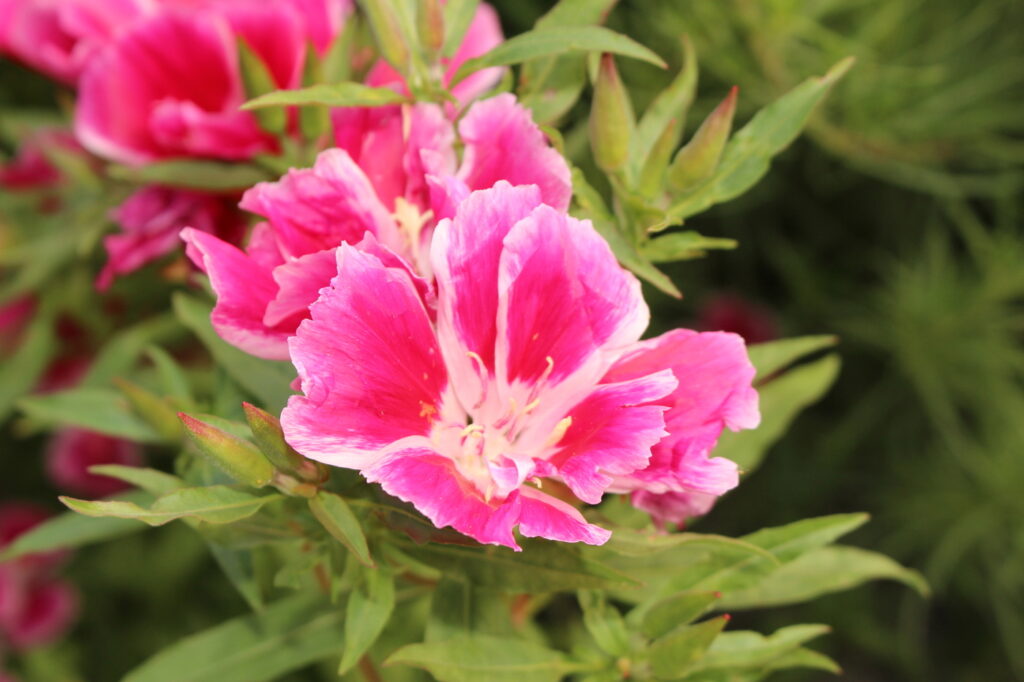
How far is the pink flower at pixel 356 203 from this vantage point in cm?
80

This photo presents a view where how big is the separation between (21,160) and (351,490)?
3.32 feet

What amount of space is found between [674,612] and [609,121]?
1.41 feet

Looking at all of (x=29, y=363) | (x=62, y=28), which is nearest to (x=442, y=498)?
(x=62, y=28)

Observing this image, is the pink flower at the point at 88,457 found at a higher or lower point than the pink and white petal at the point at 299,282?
lower

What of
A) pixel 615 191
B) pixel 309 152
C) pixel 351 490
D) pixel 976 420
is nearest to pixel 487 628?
pixel 351 490

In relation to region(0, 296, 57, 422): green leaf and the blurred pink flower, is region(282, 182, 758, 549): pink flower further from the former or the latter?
the blurred pink flower

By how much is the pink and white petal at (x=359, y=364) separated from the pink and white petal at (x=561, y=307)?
7 cm

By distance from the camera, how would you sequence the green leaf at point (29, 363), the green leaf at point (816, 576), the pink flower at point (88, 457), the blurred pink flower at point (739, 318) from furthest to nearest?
the blurred pink flower at point (739, 318) < the pink flower at point (88, 457) < the green leaf at point (29, 363) < the green leaf at point (816, 576)

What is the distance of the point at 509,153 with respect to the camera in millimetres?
846

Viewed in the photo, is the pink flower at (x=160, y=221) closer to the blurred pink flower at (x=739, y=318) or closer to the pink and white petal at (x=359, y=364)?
the pink and white petal at (x=359, y=364)

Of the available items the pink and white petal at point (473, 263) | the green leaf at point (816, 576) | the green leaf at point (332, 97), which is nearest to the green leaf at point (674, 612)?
the green leaf at point (816, 576)

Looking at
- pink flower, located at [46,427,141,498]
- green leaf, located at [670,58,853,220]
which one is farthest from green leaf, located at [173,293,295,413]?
pink flower, located at [46,427,141,498]

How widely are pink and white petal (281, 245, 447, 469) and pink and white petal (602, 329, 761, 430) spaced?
161mm

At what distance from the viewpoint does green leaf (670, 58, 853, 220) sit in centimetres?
95
